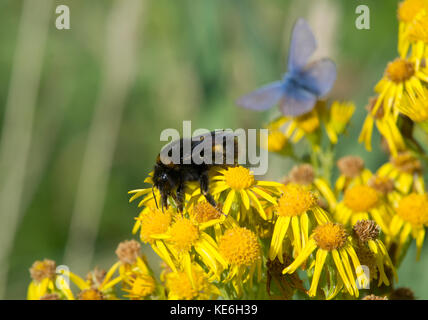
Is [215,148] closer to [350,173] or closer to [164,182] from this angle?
[164,182]

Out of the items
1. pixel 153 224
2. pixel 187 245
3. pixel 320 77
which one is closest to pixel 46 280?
pixel 153 224

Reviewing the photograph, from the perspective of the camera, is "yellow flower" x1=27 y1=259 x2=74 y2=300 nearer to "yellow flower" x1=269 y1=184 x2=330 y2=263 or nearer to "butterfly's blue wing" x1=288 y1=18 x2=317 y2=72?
"yellow flower" x1=269 y1=184 x2=330 y2=263

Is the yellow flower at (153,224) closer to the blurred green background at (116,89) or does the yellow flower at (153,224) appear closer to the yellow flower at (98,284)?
the yellow flower at (98,284)

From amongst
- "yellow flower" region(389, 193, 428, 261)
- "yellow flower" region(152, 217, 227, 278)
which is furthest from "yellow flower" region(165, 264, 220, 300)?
"yellow flower" region(389, 193, 428, 261)
